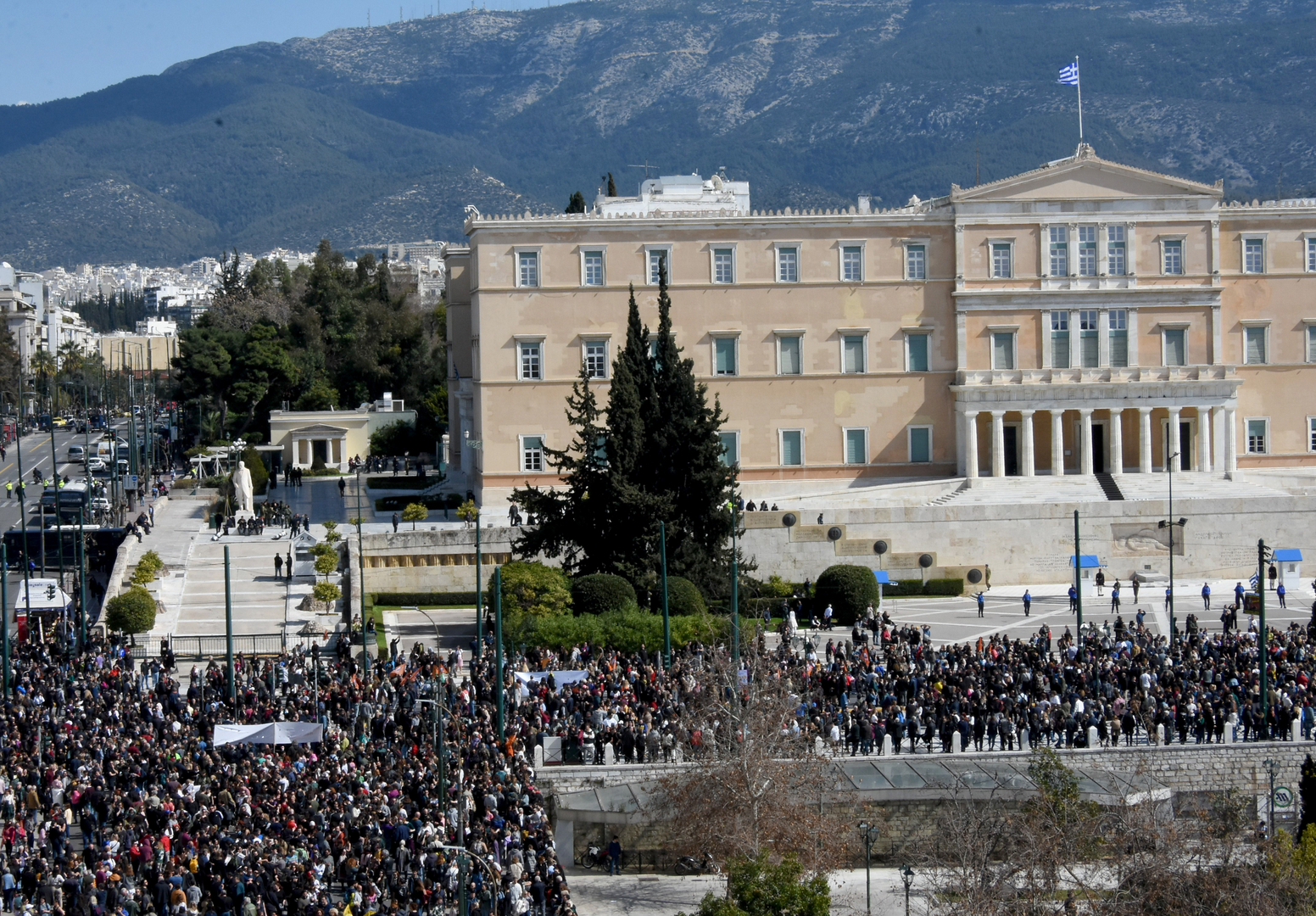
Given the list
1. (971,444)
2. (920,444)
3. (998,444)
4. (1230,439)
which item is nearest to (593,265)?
(920,444)

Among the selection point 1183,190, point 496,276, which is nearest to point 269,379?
point 496,276

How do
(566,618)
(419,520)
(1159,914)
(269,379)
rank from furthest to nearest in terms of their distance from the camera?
(269,379) → (419,520) → (566,618) → (1159,914)

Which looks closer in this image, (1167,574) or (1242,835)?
(1242,835)

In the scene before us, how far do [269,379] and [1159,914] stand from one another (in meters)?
68.0

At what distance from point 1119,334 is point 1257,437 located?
632 cm

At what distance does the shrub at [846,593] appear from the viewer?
45.9 meters

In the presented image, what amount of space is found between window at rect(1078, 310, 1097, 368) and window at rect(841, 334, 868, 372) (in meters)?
7.51

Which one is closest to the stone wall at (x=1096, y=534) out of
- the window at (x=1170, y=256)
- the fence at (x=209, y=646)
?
the window at (x=1170, y=256)

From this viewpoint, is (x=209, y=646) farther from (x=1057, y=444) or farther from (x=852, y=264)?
(x=1057, y=444)

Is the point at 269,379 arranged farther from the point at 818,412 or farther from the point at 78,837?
the point at 78,837

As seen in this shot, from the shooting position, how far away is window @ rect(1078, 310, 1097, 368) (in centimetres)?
5938

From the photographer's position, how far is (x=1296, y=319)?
60.2m

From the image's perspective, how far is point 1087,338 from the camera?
195ft

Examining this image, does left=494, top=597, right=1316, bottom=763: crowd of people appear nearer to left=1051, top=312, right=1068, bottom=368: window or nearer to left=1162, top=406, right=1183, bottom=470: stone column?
left=1162, top=406, right=1183, bottom=470: stone column
